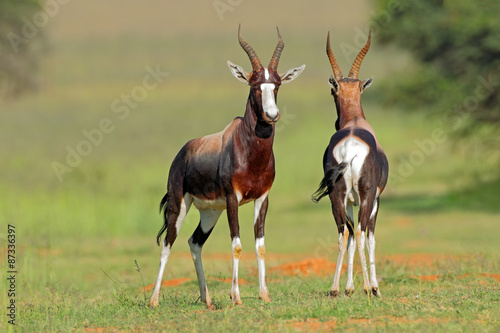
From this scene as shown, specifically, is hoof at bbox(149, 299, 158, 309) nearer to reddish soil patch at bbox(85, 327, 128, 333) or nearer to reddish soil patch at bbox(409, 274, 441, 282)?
reddish soil patch at bbox(85, 327, 128, 333)

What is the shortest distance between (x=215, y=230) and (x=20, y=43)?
42.4 feet

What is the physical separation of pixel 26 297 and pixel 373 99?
713 inches

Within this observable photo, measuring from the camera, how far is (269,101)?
9.10 metres

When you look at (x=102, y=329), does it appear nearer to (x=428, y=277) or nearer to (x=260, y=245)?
(x=260, y=245)

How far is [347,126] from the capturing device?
10.5 metres

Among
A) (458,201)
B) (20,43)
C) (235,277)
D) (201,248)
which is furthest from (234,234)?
(20,43)

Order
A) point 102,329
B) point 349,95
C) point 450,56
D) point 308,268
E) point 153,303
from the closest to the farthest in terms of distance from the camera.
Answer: point 102,329, point 153,303, point 349,95, point 308,268, point 450,56

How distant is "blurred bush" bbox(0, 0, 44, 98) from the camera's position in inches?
1139

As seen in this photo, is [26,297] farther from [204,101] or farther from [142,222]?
[204,101]

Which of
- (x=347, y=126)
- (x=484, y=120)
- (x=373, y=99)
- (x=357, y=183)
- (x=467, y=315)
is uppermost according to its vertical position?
(x=373, y=99)

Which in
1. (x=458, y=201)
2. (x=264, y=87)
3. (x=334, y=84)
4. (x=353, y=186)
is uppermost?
(x=458, y=201)

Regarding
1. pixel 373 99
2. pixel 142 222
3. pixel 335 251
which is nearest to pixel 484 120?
pixel 373 99

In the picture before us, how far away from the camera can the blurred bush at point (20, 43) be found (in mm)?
28922

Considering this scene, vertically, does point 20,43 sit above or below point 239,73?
above
